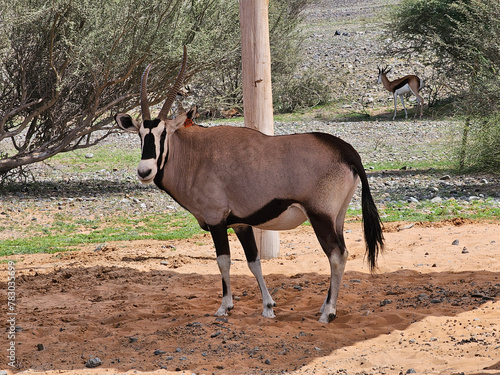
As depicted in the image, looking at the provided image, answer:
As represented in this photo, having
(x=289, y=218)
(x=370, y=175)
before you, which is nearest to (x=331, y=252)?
(x=289, y=218)

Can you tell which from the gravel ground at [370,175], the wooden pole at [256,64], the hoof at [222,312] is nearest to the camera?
the hoof at [222,312]

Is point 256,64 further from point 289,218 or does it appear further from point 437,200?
point 437,200

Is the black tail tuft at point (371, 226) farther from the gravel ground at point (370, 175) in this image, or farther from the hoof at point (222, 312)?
the gravel ground at point (370, 175)

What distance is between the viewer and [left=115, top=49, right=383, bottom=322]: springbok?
568 centimetres

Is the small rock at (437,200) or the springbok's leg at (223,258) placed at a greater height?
the springbok's leg at (223,258)

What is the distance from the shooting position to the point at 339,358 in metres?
4.86

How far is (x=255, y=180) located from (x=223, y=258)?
82 cm

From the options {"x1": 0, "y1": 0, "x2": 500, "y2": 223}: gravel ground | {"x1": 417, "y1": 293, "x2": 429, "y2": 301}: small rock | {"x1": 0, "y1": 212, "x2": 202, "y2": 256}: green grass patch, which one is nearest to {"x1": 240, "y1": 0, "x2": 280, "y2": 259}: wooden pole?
{"x1": 417, "y1": 293, "x2": 429, "y2": 301}: small rock

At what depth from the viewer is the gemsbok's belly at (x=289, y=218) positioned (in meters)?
5.74

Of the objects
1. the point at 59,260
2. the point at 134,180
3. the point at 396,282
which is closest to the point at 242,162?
the point at 396,282

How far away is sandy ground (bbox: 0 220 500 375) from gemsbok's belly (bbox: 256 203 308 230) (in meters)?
0.88

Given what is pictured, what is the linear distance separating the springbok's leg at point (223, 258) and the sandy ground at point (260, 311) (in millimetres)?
152

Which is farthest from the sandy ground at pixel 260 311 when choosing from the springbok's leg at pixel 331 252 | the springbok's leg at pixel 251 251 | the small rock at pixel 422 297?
the springbok's leg at pixel 251 251

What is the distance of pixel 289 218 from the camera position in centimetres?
580
